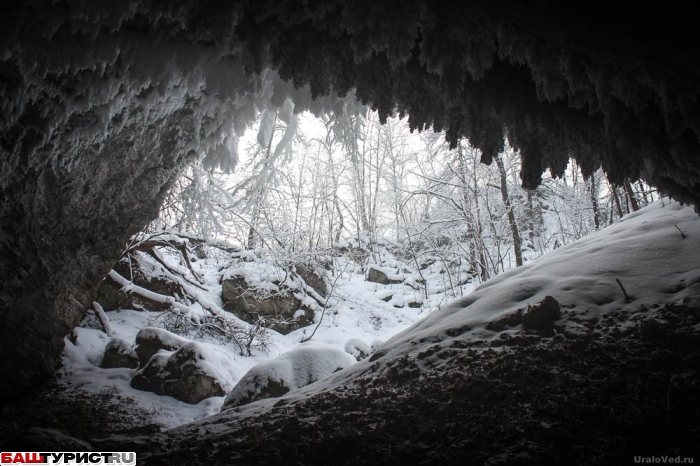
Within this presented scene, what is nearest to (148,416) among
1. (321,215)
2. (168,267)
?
(168,267)

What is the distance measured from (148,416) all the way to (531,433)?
5.68 m

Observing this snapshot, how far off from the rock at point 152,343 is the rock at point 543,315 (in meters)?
6.89

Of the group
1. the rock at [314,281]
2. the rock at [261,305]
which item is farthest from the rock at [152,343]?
the rock at [314,281]

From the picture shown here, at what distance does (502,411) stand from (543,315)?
137cm

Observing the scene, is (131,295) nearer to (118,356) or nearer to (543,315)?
(118,356)

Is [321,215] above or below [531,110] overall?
above

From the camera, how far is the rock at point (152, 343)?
7.54 meters

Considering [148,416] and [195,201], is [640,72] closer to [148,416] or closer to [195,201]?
[148,416]

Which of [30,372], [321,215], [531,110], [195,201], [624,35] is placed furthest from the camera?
→ [321,215]

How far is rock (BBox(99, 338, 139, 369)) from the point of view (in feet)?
24.1

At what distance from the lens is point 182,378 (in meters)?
6.38

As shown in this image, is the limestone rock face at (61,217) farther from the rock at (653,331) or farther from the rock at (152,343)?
the rock at (653,331)

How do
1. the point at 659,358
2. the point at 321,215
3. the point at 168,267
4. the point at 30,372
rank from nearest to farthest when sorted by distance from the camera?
the point at 659,358 < the point at 30,372 < the point at 168,267 < the point at 321,215

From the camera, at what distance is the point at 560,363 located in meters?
2.89
